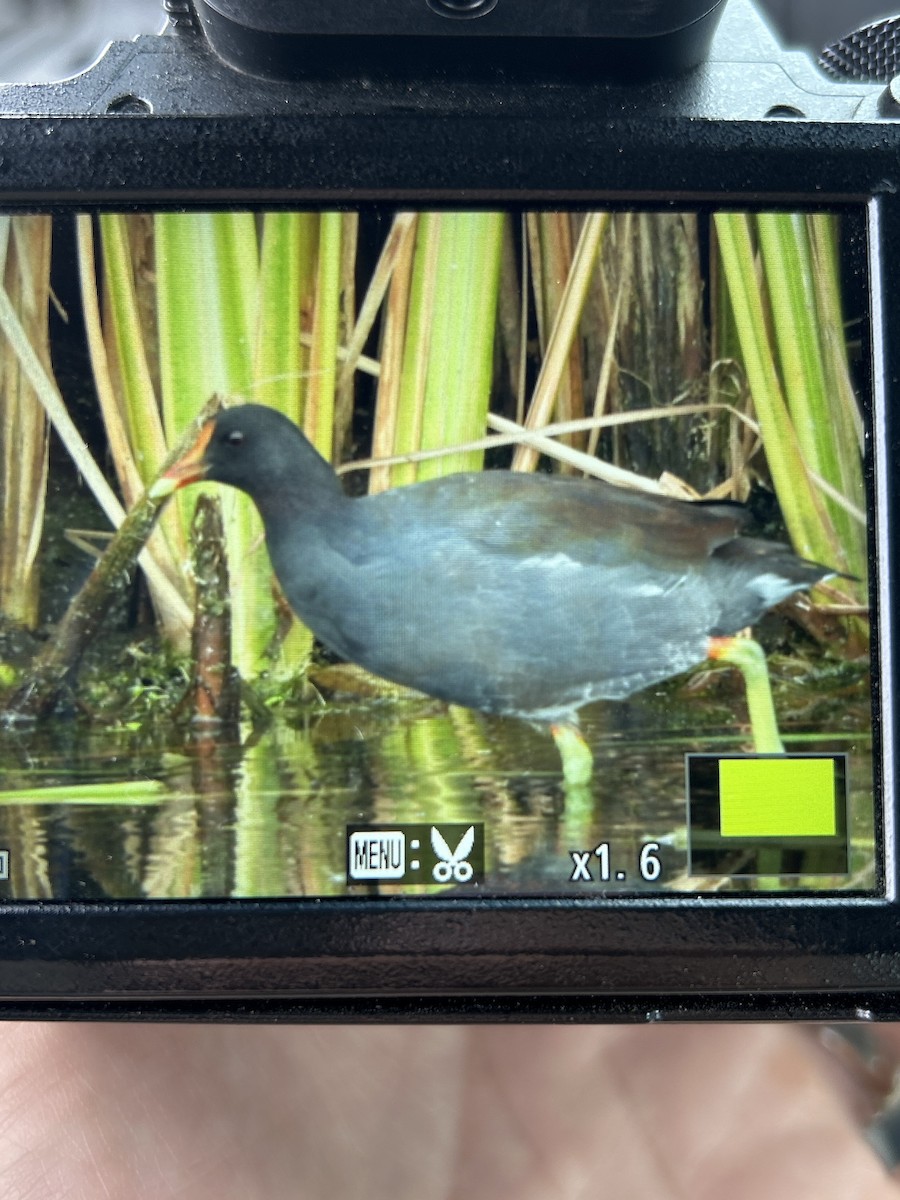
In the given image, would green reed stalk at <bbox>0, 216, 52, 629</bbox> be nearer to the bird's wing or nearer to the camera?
the camera

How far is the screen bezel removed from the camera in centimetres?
37

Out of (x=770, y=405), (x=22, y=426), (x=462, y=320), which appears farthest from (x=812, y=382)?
(x=22, y=426)

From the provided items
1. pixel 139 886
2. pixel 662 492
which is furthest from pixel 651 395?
pixel 139 886

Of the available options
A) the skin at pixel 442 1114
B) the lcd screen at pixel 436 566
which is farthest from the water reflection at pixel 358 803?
the skin at pixel 442 1114

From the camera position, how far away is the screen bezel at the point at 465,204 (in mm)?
368

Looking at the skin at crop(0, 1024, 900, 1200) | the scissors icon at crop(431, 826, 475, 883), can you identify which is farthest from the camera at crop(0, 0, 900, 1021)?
the skin at crop(0, 1024, 900, 1200)

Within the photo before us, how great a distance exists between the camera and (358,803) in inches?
14.4

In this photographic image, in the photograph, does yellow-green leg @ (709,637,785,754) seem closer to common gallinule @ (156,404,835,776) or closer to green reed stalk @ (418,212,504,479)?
common gallinule @ (156,404,835,776)

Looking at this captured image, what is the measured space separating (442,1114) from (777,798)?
23cm

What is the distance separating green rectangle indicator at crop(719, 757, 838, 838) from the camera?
1.20 feet

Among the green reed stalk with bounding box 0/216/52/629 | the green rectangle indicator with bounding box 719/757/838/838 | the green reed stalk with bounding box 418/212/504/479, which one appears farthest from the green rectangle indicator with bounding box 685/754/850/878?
the green reed stalk with bounding box 0/216/52/629

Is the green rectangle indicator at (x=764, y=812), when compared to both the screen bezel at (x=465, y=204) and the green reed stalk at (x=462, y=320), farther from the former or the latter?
the green reed stalk at (x=462, y=320)

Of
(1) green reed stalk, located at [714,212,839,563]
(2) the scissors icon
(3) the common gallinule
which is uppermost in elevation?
(1) green reed stalk, located at [714,212,839,563]

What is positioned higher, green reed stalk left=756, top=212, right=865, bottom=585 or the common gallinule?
green reed stalk left=756, top=212, right=865, bottom=585
